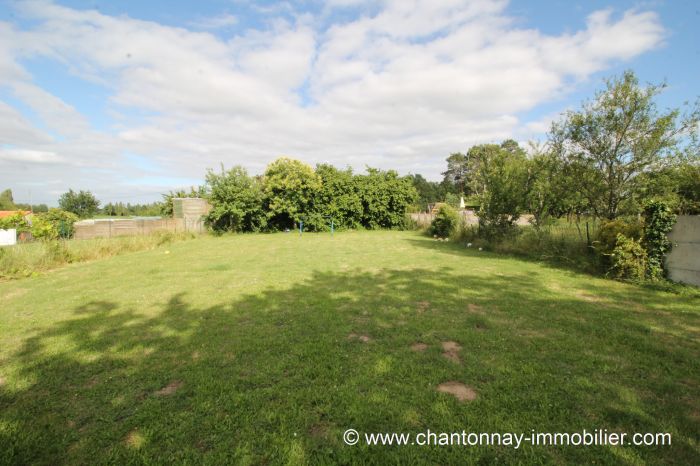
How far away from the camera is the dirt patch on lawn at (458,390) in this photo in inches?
111

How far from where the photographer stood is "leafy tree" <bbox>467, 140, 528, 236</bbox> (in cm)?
1191

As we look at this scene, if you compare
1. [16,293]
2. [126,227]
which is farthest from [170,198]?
[16,293]

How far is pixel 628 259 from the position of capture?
7.16 m

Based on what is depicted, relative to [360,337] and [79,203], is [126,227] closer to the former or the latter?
[360,337]

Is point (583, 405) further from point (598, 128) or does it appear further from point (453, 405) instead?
point (598, 128)

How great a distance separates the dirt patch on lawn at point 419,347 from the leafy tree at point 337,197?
67.7ft

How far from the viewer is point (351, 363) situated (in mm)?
3441

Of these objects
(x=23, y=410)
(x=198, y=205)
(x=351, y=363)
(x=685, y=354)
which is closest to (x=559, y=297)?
(x=685, y=354)

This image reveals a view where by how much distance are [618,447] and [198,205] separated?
79.7 ft

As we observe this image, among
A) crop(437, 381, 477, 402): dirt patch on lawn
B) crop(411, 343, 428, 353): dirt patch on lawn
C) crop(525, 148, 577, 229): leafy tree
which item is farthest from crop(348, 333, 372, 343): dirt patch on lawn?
crop(525, 148, 577, 229): leafy tree

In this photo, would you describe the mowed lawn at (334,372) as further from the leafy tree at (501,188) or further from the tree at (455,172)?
the tree at (455,172)

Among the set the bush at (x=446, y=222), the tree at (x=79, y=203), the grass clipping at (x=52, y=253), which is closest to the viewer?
the grass clipping at (x=52, y=253)

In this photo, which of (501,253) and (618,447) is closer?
(618,447)

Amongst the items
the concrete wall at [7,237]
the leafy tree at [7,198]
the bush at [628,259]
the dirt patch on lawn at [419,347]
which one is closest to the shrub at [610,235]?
the bush at [628,259]
